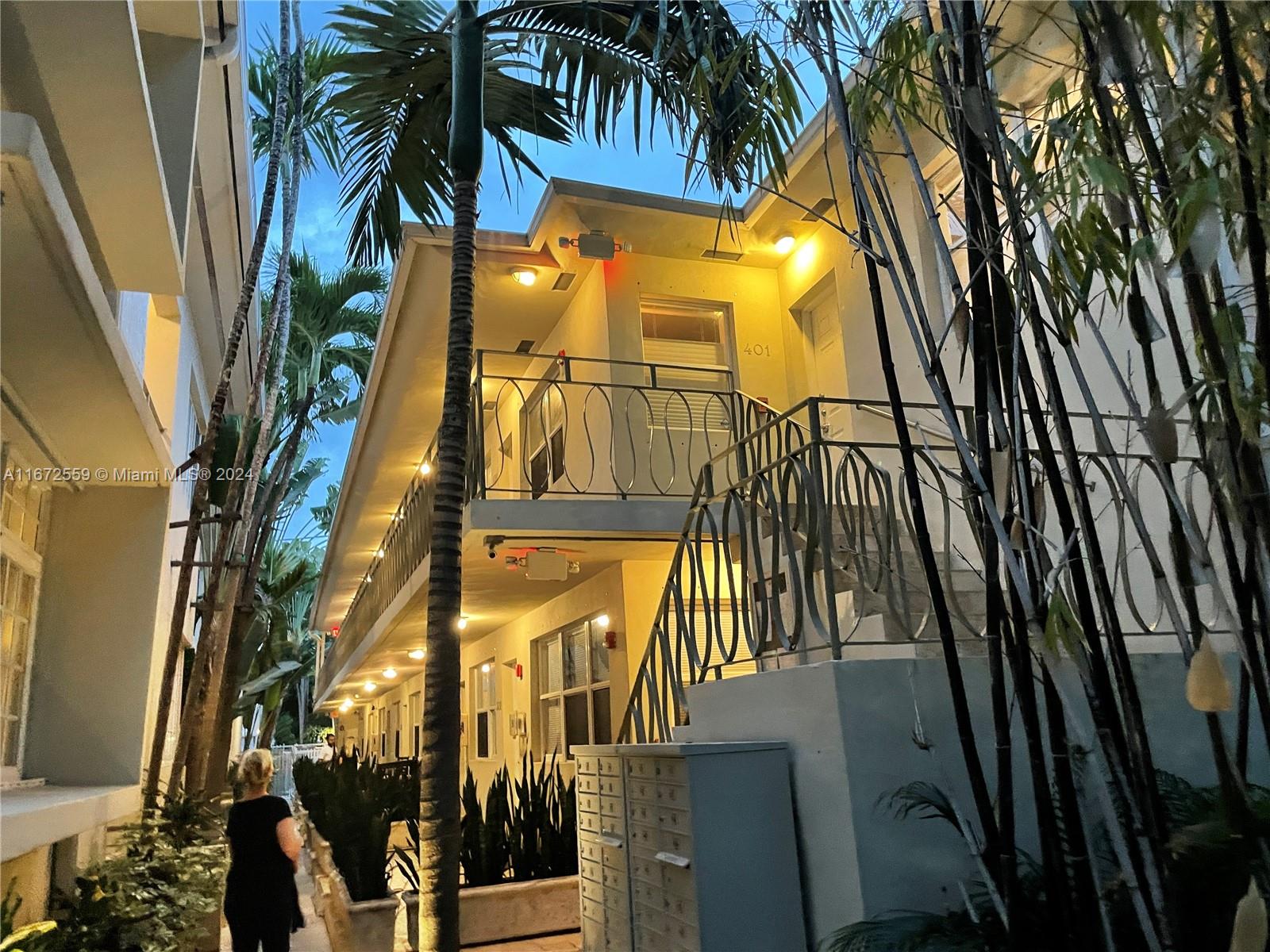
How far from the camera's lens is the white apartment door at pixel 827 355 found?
778 centimetres

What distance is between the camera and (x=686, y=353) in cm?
828

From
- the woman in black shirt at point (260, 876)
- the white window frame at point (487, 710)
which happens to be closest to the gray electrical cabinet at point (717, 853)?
the woman in black shirt at point (260, 876)

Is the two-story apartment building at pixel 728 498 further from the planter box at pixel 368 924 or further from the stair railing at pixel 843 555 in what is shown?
the planter box at pixel 368 924

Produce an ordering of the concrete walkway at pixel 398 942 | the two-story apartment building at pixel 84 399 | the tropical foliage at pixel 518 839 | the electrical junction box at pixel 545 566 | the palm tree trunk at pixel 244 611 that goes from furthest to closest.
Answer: the palm tree trunk at pixel 244 611 → the electrical junction box at pixel 545 566 → the tropical foliage at pixel 518 839 → the concrete walkway at pixel 398 942 → the two-story apartment building at pixel 84 399

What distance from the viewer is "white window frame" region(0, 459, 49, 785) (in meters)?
4.10

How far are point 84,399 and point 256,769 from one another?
184cm

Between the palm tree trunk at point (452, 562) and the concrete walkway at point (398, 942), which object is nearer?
the palm tree trunk at point (452, 562)

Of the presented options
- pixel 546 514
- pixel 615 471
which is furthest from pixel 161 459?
pixel 615 471

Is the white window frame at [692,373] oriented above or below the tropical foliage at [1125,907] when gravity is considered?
above

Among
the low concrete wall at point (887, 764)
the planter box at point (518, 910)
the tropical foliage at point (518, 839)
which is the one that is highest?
the low concrete wall at point (887, 764)

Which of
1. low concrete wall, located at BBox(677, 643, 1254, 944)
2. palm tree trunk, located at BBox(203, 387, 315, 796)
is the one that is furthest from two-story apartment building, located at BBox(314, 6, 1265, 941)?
palm tree trunk, located at BBox(203, 387, 315, 796)

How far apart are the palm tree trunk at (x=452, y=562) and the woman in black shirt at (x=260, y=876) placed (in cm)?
65

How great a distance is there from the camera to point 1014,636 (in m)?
2.17

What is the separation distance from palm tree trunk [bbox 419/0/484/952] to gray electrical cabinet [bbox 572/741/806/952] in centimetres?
83
